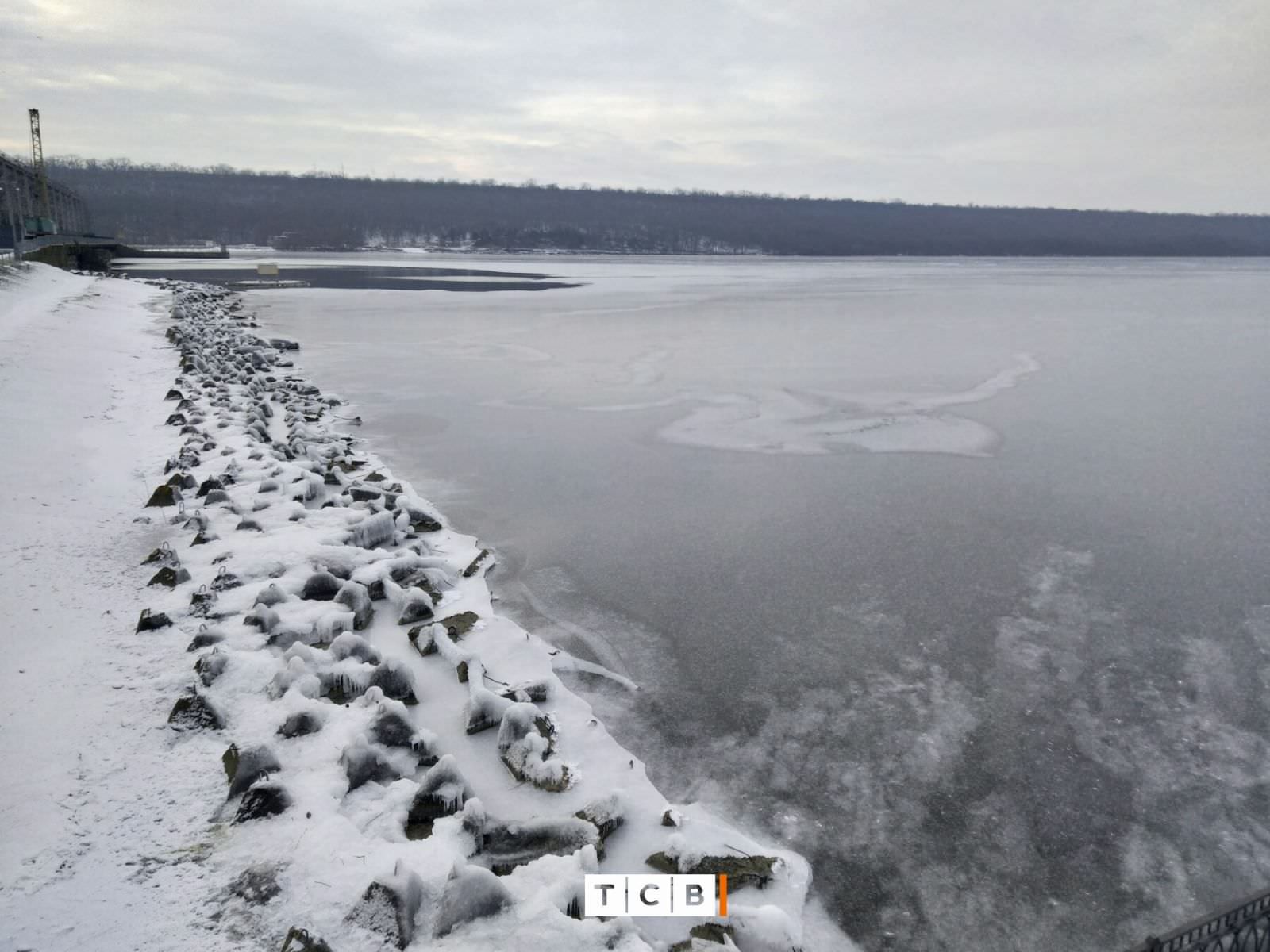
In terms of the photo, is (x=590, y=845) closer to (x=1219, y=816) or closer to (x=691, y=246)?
(x=1219, y=816)

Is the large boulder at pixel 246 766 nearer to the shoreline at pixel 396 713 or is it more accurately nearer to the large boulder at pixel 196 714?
the shoreline at pixel 396 713

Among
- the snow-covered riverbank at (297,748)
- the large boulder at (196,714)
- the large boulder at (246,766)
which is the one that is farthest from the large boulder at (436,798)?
the large boulder at (196,714)

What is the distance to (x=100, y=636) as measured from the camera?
4.01 metres

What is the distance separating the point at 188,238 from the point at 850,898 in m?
108

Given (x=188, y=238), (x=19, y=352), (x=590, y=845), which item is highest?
(x=188, y=238)

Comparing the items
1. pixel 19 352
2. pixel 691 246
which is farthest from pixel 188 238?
pixel 19 352

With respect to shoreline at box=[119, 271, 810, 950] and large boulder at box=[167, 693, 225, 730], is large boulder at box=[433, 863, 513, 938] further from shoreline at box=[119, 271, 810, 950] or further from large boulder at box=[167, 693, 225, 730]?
large boulder at box=[167, 693, 225, 730]

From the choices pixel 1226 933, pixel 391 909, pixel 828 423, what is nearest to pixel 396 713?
pixel 391 909

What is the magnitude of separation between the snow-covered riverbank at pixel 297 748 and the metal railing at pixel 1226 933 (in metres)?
1.03

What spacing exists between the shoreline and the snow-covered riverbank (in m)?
0.01

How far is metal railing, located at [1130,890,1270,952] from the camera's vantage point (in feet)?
7.06

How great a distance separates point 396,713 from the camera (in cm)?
349

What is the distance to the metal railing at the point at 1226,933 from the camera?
215 cm

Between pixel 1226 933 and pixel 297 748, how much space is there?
3.19 meters
